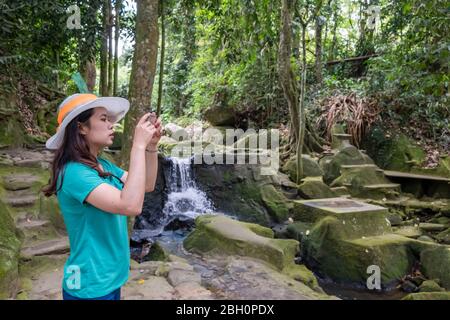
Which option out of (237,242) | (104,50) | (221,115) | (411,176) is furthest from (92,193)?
(221,115)

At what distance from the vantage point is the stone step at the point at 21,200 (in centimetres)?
511

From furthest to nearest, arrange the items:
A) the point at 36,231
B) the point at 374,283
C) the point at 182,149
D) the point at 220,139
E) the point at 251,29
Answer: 1. the point at 220,139
2. the point at 182,149
3. the point at 251,29
4. the point at 374,283
5. the point at 36,231

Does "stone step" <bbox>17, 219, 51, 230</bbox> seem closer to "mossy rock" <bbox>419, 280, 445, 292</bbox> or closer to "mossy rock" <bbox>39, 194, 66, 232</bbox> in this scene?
"mossy rock" <bbox>39, 194, 66, 232</bbox>

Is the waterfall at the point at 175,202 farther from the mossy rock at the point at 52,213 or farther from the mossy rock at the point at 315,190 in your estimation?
the mossy rock at the point at 52,213

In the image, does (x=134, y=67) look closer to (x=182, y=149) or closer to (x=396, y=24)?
(x=182, y=149)

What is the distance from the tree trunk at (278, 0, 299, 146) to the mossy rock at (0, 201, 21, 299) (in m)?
6.70

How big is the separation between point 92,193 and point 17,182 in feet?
15.5

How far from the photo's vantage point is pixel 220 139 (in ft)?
40.8

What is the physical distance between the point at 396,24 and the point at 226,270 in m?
8.41

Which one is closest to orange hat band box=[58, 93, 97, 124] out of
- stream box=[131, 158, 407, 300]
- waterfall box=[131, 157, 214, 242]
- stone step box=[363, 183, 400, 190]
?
stream box=[131, 158, 407, 300]

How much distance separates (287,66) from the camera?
9125mm

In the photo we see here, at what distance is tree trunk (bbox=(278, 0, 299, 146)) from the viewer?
8664 millimetres

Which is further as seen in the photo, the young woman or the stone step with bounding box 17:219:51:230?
the stone step with bounding box 17:219:51:230

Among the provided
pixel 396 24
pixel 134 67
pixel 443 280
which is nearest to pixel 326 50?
pixel 396 24
